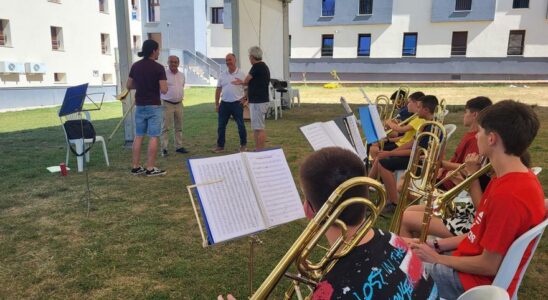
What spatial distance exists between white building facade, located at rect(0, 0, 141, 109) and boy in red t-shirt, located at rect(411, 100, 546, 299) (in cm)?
1351

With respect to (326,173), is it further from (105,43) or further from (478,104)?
(105,43)

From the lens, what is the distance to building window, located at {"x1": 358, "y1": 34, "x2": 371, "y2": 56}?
29.3 meters

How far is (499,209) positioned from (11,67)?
1858 cm

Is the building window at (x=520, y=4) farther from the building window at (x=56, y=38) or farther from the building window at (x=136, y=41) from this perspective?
the building window at (x=56, y=38)

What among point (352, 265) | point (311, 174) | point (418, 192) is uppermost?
point (311, 174)

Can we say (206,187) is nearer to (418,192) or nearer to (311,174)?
(311,174)

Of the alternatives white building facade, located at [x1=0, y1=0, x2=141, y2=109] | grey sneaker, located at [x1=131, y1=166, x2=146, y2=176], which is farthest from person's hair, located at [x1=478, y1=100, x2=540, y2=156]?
white building facade, located at [x1=0, y1=0, x2=141, y2=109]

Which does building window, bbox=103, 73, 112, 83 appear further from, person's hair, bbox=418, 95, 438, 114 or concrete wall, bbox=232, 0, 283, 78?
person's hair, bbox=418, 95, 438, 114

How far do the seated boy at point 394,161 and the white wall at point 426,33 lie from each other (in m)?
25.8

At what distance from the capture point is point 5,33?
54.1 ft

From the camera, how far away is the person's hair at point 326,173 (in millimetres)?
1336

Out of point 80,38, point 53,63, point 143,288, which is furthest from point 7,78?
point 143,288

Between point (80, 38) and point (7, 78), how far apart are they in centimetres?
521

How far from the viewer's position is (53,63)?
18.6 metres
